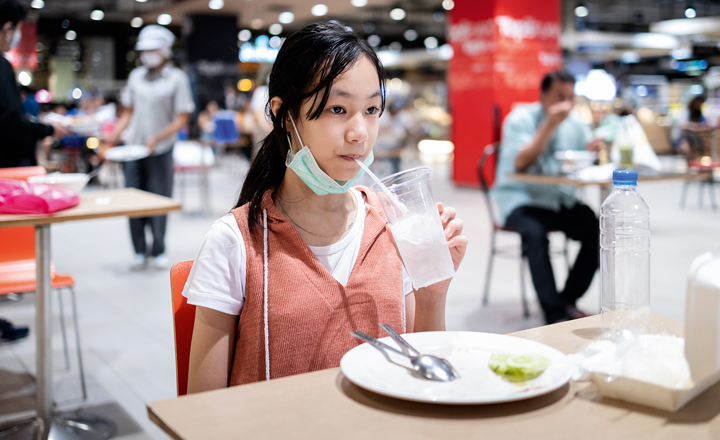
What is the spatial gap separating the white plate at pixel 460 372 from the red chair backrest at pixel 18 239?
2.38m

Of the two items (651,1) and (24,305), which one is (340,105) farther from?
(651,1)

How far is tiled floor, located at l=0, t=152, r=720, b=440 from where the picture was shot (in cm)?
276

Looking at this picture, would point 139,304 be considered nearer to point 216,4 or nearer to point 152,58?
point 152,58

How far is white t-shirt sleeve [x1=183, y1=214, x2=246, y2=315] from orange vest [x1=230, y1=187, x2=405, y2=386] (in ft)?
0.05

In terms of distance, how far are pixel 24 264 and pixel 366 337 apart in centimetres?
235

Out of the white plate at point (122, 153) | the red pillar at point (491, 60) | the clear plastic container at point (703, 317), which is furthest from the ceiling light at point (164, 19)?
the clear plastic container at point (703, 317)

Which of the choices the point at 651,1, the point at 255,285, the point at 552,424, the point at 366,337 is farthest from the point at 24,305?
the point at 651,1

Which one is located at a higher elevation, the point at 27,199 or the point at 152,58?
the point at 152,58

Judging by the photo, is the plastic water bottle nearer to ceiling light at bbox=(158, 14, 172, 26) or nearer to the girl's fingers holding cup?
the girl's fingers holding cup

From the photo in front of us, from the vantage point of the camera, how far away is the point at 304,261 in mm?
1253

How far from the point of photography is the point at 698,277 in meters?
0.78

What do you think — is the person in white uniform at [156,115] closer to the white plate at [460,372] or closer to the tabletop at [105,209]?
the tabletop at [105,209]

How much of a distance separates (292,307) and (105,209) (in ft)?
4.61

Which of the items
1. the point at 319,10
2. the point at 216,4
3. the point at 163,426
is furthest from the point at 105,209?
the point at 319,10
